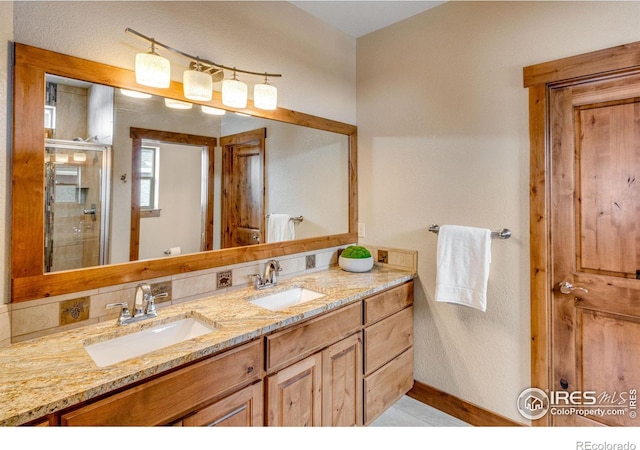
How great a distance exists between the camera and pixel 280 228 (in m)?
2.17

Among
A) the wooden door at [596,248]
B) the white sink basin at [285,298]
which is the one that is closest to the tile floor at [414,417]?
the wooden door at [596,248]

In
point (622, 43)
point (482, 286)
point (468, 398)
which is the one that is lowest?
point (468, 398)

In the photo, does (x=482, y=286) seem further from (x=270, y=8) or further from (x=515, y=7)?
(x=270, y=8)

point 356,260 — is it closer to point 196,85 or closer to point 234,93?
point 234,93

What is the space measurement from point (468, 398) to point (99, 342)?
2.02 m

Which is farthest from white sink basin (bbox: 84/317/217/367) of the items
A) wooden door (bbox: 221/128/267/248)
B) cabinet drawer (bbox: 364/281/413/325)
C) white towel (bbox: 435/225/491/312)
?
white towel (bbox: 435/225/491/312)

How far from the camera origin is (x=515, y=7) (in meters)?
1.87

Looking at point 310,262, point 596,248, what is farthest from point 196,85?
point 596,248

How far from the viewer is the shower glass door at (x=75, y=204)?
1.32 m

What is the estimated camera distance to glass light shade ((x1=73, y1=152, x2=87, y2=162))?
4.51 ft

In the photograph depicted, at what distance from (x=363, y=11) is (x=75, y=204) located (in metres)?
2.01

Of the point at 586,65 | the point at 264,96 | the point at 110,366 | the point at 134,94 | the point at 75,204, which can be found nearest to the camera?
the point at 110,366

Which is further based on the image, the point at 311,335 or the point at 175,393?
the point at 311,335
